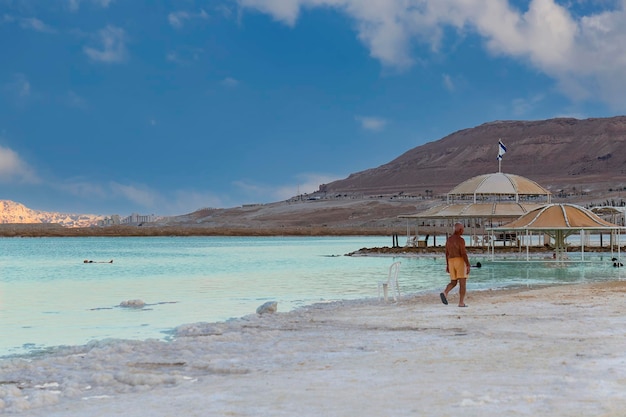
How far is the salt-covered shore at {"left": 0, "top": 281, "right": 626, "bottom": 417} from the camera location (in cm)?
644

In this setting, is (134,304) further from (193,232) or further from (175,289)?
(193,232)

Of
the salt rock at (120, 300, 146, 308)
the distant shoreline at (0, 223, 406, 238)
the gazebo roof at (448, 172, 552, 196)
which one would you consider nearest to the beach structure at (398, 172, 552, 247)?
the gazebo roof at (448, 172, 552, 196)

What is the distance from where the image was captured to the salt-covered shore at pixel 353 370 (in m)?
6.44

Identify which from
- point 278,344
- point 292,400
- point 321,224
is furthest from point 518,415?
point 321,224

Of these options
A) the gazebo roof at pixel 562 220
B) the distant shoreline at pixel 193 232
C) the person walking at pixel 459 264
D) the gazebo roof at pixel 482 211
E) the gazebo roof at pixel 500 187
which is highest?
the gazebo roof at pixel 500 187

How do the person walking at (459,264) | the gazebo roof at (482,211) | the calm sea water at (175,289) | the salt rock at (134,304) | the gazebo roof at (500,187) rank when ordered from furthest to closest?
the gazebo roof at (500,187), the gazebo roof at (482,211), the salt rock at (134,304), the calm sea water at (175,289), the person walking at (459,264)

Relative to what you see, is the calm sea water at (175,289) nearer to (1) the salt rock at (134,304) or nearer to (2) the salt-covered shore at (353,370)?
(1) the salt rock at (134,304)

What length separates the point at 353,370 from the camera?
8094mm

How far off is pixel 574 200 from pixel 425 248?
9126 centimetres

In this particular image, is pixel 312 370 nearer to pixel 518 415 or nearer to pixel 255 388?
pixel 255 388

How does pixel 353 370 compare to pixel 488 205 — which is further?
pixel 488 205

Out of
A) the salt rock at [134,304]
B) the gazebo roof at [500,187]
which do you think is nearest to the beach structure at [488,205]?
the gazebo roof at [500,187]

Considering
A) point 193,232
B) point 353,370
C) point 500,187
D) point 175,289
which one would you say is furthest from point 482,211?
point 193,232

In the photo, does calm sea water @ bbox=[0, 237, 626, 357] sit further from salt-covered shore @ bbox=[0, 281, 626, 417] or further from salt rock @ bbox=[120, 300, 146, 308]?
salt-covered shore @ bbox=[0, 281, 626, 417]
